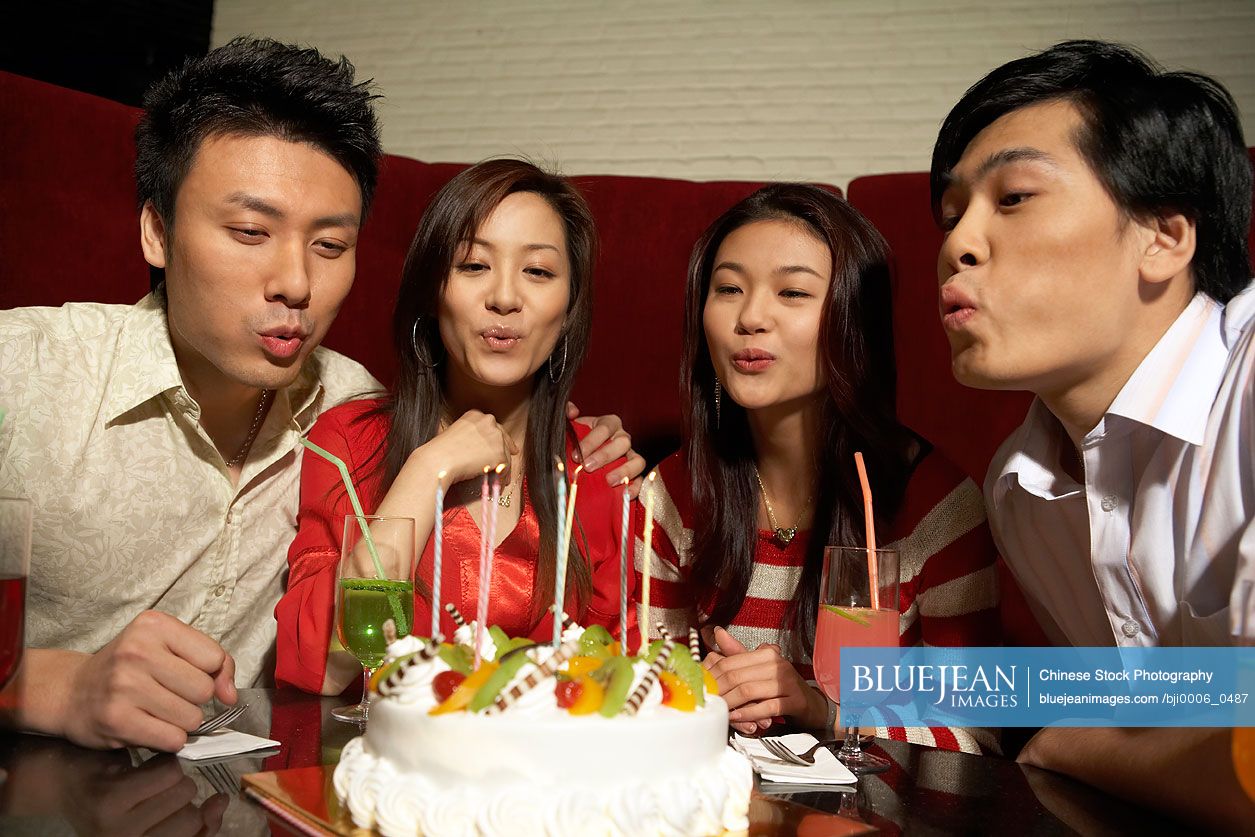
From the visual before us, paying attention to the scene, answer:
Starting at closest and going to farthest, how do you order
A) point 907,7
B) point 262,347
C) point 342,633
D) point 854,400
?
point 342,633 → point 262,347 → point 854,400 → point 907,7

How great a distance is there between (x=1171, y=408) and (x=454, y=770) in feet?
3.72

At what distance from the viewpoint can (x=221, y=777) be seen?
1089 millimetres

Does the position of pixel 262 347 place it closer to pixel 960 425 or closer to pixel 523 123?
pixel 960 425

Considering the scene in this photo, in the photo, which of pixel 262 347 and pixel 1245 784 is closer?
pixel 1245 784

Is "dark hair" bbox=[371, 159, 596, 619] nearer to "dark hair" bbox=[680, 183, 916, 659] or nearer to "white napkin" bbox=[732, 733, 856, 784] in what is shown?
"dark hair" bbox=[680, 183, 916, 659]

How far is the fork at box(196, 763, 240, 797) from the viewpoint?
1.05m

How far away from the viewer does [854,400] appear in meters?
2.08

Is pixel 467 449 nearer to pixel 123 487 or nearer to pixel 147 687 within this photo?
pixel 123 487

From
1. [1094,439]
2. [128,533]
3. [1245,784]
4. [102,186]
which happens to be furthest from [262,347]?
[1245,784]

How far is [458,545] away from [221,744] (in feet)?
3.17

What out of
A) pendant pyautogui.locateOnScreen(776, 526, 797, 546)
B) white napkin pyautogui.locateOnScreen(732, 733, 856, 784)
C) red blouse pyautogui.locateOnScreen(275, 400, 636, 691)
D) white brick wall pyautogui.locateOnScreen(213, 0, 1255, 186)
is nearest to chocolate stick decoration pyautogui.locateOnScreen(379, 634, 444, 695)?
white napkin pyautogui.locateOnScreen(732, 733, 856, 784)

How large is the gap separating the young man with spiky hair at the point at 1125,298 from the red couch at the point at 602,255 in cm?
70

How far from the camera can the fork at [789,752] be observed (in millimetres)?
1259

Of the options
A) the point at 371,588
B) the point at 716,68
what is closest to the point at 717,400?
the point at 371,588
